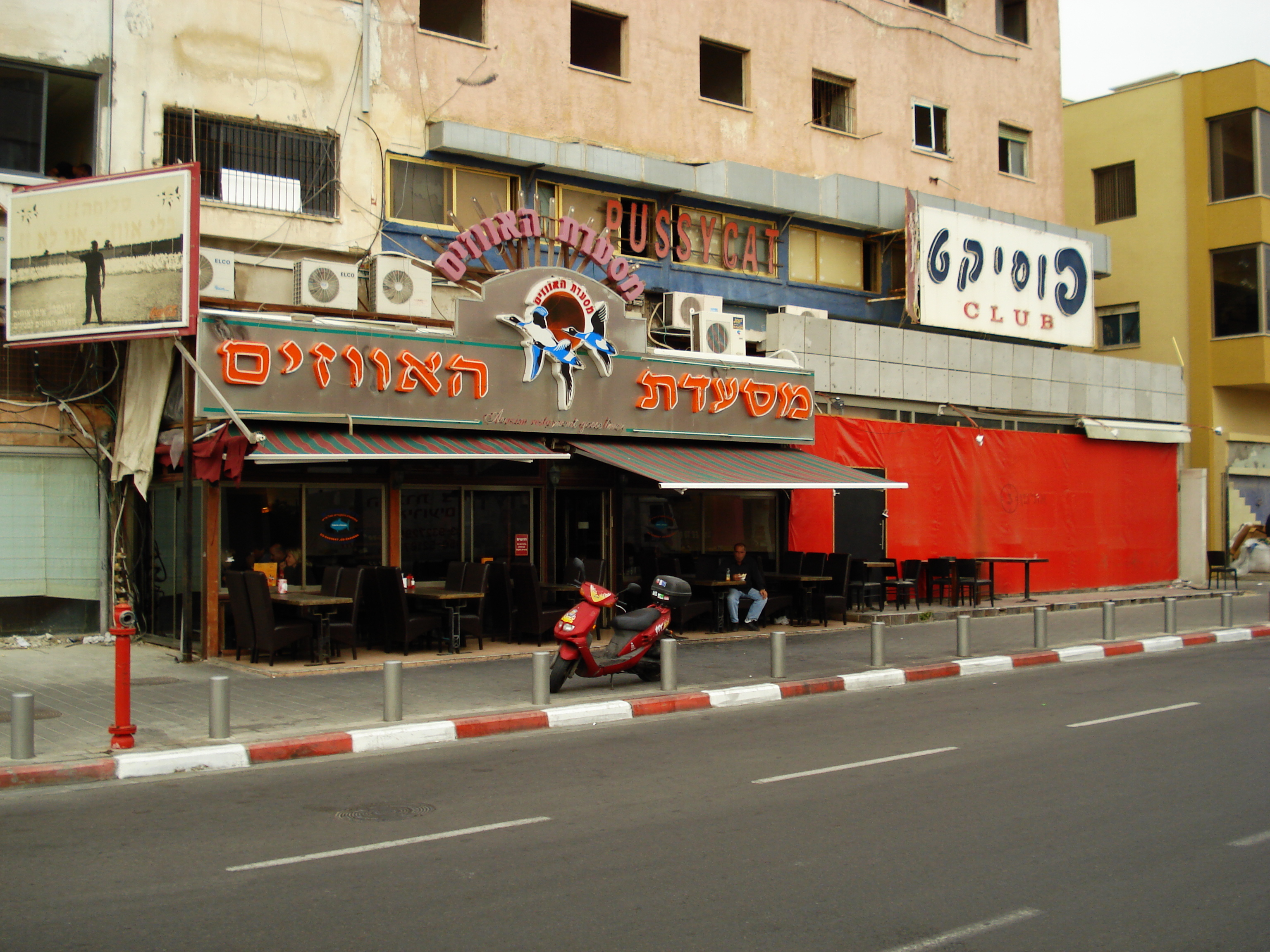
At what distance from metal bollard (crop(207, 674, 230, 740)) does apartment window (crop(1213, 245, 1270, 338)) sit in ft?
95.0

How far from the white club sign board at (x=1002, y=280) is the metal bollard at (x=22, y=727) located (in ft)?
60.3

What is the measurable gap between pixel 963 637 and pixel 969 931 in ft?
35.3

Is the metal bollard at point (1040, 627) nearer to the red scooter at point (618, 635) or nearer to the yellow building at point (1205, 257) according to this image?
the red scooter at point (618, 635)

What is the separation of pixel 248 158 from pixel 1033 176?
1945 cm

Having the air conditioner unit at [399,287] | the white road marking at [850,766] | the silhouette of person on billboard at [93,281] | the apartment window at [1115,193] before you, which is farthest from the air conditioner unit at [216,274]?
the apartment window at [1115,193]

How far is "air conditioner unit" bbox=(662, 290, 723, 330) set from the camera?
20016 millimetres

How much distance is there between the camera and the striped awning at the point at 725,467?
16594 mm

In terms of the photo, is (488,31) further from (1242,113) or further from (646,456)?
(1242,113)

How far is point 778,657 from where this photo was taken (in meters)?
13.5

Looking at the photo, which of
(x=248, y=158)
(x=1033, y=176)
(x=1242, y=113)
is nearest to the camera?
(x=248, y=158)

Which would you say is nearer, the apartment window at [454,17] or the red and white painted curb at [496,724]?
the red and white painted curb at [496,724]

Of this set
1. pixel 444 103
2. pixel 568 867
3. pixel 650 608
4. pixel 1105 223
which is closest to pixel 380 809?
pixel 568 867

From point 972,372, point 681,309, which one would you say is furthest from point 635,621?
point 972,372

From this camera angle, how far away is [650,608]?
13289 mm
